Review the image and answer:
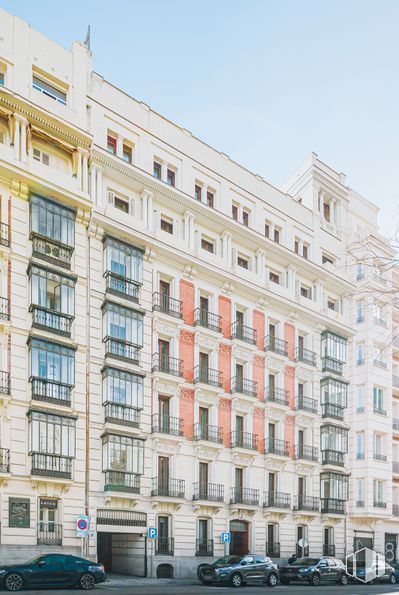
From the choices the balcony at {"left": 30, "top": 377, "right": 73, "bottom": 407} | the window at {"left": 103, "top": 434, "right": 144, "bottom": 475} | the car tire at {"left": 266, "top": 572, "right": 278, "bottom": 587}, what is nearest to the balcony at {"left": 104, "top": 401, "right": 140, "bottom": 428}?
the window at {"left": 103, "top": 434, "right": 144, "bottom": 475}

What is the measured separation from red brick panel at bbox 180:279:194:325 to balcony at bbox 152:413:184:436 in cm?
497

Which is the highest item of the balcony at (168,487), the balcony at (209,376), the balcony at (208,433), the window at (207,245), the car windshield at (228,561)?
the window at (207,245)

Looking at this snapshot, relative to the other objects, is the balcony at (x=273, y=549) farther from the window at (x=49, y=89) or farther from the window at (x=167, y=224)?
the window at (x=49, y=89)

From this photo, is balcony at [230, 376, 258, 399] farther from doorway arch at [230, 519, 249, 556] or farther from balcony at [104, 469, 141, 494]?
balcony at [104, 469, 141, 494]

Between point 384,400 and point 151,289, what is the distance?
20.6 m

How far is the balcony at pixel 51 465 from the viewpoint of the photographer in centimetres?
3019

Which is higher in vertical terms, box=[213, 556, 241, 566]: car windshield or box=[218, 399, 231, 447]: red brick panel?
box=[218, 399, 231, 447]: red brick panel

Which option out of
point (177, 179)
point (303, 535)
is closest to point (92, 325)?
point (177, 179)

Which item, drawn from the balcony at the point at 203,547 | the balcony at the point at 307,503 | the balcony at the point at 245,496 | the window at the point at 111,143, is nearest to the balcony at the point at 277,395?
the balcony at the point at 245,496

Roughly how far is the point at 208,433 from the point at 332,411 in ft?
36.4

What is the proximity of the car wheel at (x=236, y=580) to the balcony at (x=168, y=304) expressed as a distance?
40.5 feet

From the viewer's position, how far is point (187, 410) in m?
37.5

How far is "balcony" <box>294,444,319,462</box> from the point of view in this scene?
43.3 meters

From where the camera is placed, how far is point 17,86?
32281mm
